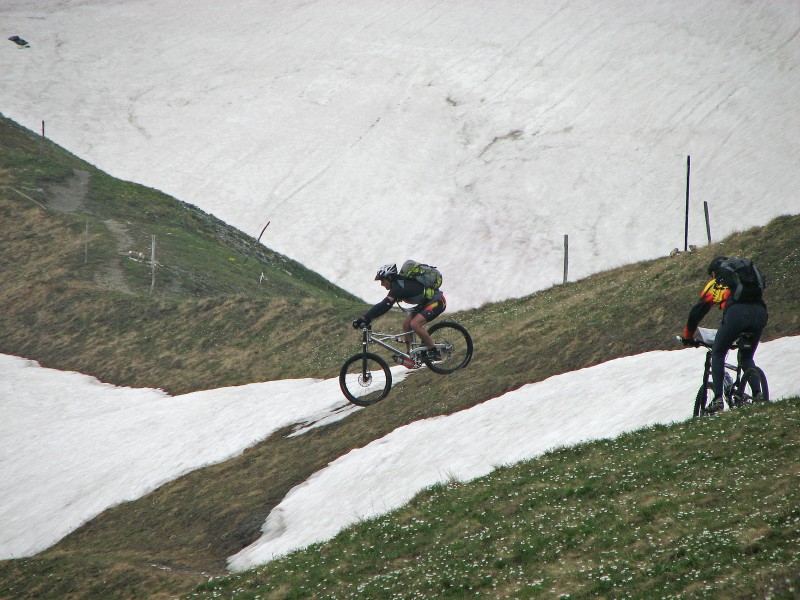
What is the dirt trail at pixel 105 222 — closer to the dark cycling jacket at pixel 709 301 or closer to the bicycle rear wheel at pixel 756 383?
the dark cycling jacket at pixel 709 301

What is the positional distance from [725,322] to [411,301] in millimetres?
8465

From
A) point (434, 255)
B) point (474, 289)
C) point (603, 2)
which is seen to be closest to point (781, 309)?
point (474, 289)

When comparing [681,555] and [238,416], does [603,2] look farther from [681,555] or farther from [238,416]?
[681,555]

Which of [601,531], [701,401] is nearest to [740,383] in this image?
[701,401]

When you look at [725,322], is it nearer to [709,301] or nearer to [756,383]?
[709,301]

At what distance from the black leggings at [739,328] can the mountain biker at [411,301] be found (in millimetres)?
7671

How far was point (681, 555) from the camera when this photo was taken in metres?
9.30

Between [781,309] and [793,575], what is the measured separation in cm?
1461

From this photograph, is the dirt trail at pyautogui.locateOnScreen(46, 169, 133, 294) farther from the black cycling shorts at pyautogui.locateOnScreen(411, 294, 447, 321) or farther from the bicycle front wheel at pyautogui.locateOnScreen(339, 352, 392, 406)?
the black cycling shorts at pyautogui.locateOnScreen(411, 294, 447, 321)

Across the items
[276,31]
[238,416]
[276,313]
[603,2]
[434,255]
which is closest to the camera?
[238,416]

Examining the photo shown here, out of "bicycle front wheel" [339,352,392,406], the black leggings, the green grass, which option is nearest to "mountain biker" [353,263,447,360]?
"bicycle front wheel" [339,352,392,406]

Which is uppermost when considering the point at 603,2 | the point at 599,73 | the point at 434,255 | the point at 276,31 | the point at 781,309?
the point at 276,31

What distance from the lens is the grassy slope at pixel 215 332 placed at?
1903 cm

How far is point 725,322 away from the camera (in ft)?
42.7
